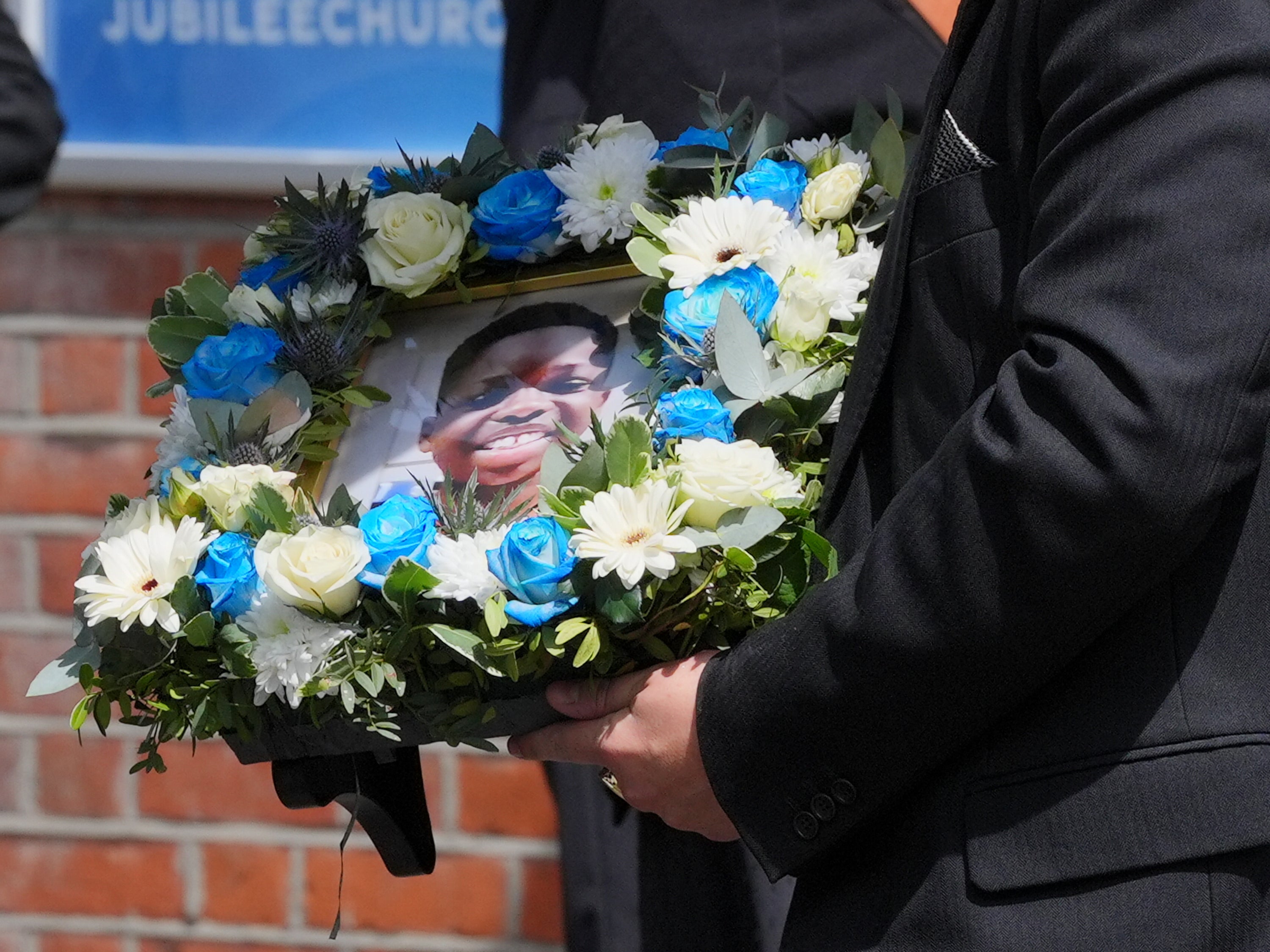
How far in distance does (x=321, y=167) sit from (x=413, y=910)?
0.94 meters

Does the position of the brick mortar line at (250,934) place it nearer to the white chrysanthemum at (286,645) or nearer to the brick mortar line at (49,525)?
the brick mortar line at (49,525)

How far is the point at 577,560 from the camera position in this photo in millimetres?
857

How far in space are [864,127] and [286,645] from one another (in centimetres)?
57

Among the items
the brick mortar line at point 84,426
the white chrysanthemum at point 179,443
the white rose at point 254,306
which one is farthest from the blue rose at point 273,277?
the brick mortar line at point 84,426

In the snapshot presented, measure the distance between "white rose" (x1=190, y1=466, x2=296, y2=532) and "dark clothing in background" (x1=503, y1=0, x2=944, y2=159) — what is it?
396mm

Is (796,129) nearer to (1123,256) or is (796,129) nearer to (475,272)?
(475,272)

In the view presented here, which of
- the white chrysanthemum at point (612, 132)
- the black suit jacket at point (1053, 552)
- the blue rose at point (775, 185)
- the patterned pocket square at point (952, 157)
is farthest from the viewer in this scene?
the white chrysanthemum at point (612, 132)

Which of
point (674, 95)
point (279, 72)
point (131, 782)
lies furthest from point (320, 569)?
point (131, 782)

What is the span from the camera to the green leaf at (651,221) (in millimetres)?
1015

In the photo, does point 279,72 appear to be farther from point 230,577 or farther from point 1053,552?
point 1053,552

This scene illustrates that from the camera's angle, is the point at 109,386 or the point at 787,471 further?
the point at 109,386

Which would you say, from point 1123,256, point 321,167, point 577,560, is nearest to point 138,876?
point 321,167

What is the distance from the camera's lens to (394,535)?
886 millimetres

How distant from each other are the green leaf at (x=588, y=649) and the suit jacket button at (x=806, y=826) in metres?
0.15
